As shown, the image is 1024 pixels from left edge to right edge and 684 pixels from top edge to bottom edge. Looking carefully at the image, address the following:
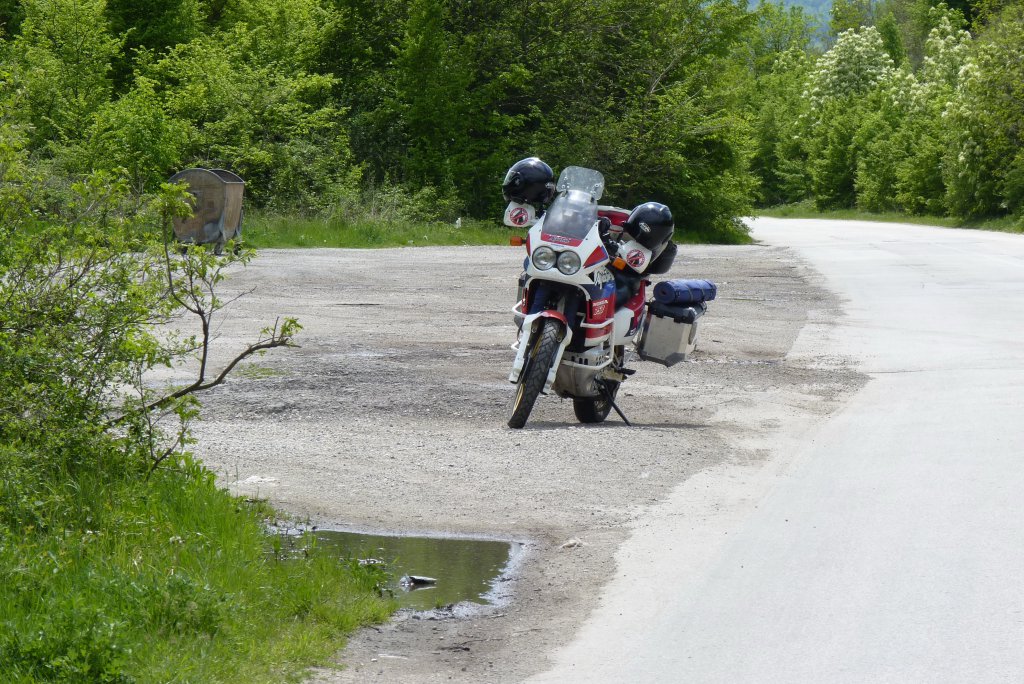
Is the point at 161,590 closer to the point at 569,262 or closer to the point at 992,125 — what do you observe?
the point at 569,262

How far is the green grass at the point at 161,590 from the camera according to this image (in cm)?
421

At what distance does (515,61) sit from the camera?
1420 inches

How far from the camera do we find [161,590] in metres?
4.73

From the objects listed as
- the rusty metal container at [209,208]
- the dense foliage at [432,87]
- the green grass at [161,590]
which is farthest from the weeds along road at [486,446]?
the dense foliage at [432,87]

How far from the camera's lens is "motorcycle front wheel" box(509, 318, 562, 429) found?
8781 mm

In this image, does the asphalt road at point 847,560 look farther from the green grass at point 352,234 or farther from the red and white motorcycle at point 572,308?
the green grass at point 352,234

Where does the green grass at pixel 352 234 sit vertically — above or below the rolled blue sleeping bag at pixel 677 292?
below

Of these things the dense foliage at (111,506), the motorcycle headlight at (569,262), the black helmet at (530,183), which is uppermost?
the black helmet at (530,183)

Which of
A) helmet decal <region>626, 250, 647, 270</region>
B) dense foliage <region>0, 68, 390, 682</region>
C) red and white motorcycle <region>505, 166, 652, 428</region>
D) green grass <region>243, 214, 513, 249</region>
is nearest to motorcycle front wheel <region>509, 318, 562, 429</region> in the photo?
red and white motorcycle <region>505, 166, 652, 428</region>

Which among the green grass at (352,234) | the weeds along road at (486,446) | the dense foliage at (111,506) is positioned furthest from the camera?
the green grass at (352,234)

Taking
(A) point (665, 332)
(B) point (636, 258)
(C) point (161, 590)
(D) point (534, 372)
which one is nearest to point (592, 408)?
(D) point (534, 372)

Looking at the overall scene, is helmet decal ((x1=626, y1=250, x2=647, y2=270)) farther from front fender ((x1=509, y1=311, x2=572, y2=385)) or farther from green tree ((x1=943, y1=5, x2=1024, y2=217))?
green tree ((x1=943, y1=5, x2=1024, y2=217))

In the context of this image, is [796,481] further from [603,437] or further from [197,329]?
[197,329]

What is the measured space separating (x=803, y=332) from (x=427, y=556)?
10069 millimetres
